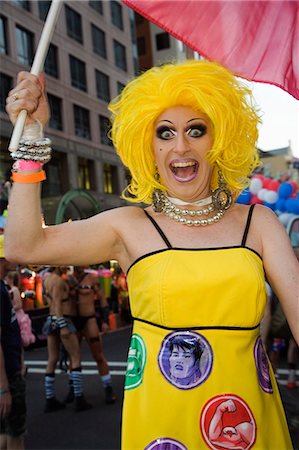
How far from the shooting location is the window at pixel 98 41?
23242mm

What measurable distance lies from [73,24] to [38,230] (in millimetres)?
22104

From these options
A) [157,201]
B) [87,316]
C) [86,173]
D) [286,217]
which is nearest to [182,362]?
[157,201]

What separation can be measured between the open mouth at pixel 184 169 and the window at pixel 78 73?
20.9m

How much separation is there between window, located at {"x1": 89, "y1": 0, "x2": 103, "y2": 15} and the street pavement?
67.3ft

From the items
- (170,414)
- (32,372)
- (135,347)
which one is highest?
(135,347)

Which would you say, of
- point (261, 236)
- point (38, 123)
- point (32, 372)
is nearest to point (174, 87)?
point (38, 123)

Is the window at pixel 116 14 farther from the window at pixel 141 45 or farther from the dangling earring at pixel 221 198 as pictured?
the dangling earring at pixel 221 198

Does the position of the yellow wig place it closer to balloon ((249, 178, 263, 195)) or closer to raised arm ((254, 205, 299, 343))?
raised arm ((254, 205, 299, 343))

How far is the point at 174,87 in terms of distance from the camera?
5.60 feet

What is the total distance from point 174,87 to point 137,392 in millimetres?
1046

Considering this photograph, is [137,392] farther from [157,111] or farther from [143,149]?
[157,111]

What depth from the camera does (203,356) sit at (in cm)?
152

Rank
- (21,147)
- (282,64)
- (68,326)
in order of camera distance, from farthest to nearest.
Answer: (68,326) → (282,64) → (21,147)

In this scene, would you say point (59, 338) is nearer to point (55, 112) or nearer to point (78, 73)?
point (55, 112)
